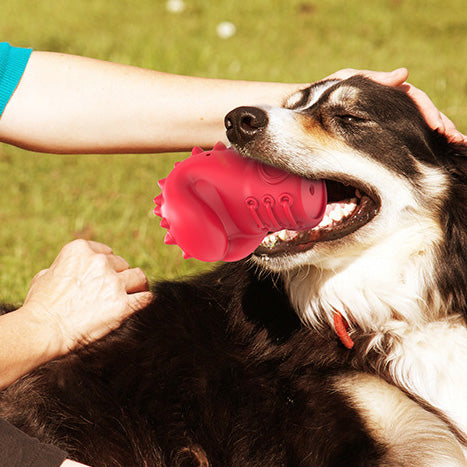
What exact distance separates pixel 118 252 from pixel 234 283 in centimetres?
188

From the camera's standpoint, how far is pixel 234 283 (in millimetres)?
2938

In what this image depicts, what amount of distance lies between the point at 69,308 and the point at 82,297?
0.07 meters

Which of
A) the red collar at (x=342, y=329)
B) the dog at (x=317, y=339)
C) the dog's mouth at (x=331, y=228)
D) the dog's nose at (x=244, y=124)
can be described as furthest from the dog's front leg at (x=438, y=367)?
the dog's nose at (x=244, y=124)

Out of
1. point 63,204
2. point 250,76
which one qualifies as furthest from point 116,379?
point 250,76

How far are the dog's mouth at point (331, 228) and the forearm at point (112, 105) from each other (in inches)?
31.4

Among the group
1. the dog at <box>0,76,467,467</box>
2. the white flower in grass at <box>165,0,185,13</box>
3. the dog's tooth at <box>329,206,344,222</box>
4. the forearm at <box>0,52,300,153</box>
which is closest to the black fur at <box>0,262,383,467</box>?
the dog at <box>0,76,467,467</box>

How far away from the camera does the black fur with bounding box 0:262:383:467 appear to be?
7.87 feet

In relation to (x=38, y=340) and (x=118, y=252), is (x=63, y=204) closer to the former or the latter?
(x=118, y=252)

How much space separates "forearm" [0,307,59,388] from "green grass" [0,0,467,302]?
1505 mm

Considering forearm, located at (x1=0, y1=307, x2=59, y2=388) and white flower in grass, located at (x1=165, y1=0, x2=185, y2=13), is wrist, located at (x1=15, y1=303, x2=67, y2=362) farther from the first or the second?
white flower in grass, located at (x1=165, y1=0, x2=185, y2=13)

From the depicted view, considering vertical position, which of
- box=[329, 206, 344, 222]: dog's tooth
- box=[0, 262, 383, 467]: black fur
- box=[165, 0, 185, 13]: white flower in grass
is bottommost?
box=[0, 262, 383, 467]: black fur

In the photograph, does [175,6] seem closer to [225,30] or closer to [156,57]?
[225,30]

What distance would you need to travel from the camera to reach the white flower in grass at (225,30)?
8.33 meters

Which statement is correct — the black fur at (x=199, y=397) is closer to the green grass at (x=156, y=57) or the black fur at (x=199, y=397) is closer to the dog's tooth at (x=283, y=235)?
the dog's tooth at (x=283, y=235)
